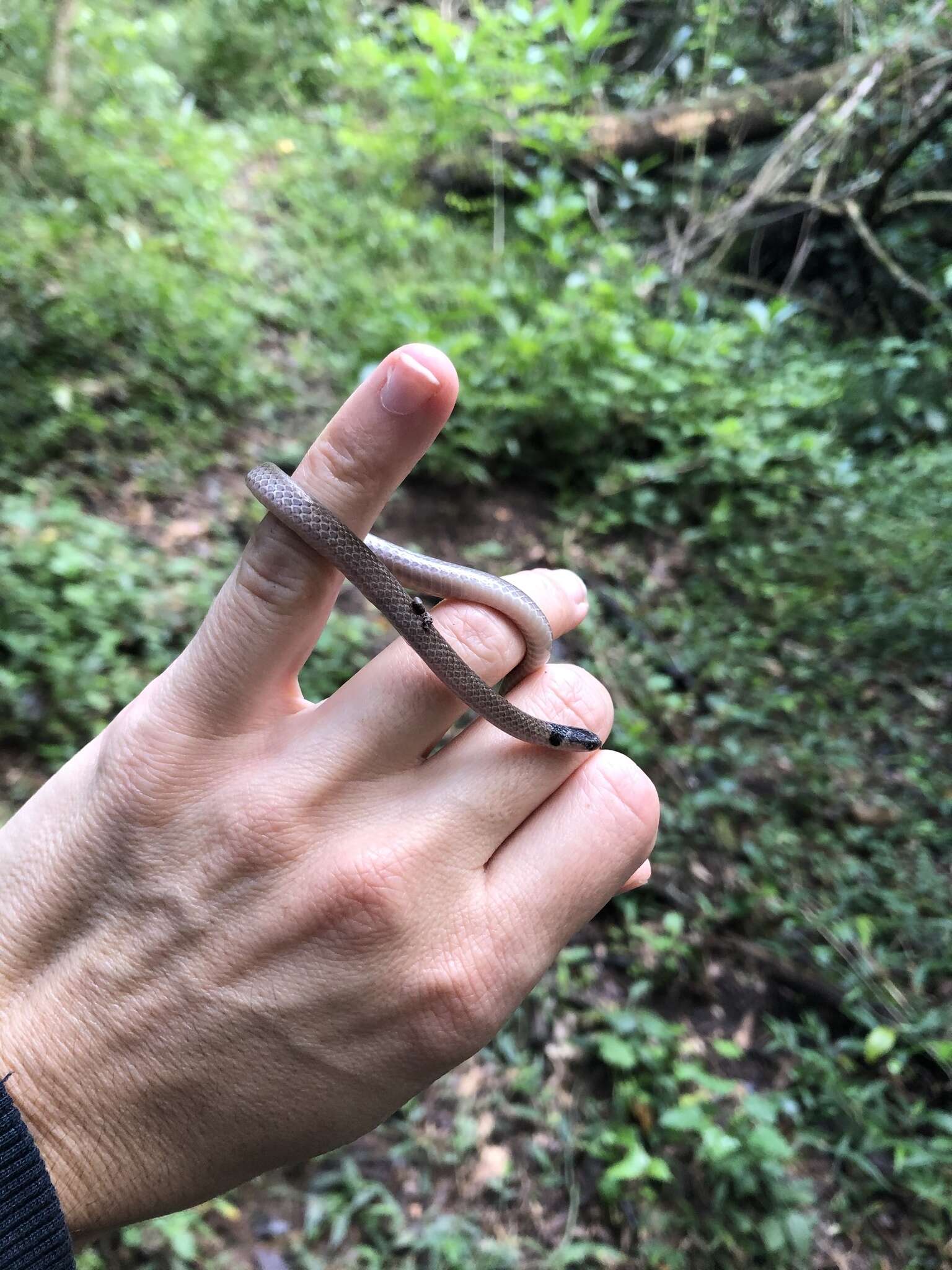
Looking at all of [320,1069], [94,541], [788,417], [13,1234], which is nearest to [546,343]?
[788,417]

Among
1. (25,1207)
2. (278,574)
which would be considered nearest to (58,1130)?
(25,1207)

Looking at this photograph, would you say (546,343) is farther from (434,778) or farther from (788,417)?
(434,778)

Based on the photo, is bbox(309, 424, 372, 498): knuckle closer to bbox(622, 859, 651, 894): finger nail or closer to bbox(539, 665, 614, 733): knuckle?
bbox(539, 665, 614, 733): knuckle

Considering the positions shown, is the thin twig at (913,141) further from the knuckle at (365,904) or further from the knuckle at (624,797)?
the knuckle at (365,904)

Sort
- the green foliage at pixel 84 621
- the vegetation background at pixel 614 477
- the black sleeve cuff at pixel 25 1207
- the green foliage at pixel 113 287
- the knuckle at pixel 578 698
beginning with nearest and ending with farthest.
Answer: the black sleeve cuff at pixel 25 1207, the knuckle at pixel 578 698, the vegetation background at pixel 614 477, the green foliage at pixel 84 621, the green foliage at pixel 113 287

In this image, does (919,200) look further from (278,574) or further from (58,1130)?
(58,1130)

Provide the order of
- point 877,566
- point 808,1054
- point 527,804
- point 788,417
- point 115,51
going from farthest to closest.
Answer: point 115,51 < point 788,417 < point 877,566 < point 808,1054 < point 527,804

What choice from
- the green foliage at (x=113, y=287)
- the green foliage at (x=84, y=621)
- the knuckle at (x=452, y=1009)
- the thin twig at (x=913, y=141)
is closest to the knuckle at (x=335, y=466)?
the knuckle at (x=452, y=1009)
